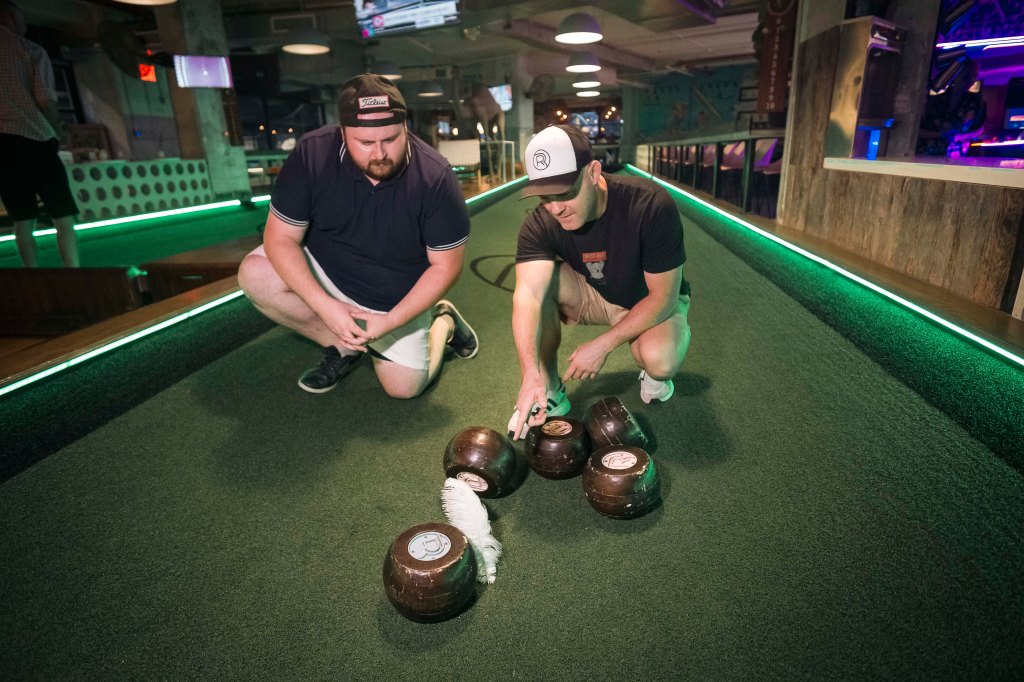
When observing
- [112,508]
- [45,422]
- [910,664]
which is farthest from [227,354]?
[910,664]

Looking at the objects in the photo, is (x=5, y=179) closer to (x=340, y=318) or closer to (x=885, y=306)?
(x=340, y=318)

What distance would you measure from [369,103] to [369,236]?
460mm

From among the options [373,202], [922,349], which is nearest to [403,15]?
[373,202]

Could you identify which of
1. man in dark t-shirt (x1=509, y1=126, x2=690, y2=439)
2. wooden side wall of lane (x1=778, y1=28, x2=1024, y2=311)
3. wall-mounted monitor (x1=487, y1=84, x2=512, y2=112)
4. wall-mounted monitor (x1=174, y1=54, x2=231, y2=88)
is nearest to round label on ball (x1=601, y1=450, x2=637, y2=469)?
man in dark t-shirt (x1=509, y1=126, x2=690, y2=439)

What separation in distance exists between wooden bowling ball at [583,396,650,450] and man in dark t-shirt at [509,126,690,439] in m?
0.13

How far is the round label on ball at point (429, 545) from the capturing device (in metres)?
1.08

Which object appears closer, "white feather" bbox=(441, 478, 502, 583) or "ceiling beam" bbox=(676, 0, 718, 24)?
"white feather" bbox=(441, 478, 502, 583)

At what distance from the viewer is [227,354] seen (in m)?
2.47

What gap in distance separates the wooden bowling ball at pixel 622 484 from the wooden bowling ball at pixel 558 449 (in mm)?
115

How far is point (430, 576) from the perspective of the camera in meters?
1.04

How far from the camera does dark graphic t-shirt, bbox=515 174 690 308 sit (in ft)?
5.46

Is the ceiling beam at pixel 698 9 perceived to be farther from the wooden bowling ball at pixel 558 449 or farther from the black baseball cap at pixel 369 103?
the wooden bowling ball at pixel 558 449

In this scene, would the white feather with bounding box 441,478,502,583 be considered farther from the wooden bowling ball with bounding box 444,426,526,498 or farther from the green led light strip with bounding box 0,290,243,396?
the green led light strip with bounding box 0,290,243,396

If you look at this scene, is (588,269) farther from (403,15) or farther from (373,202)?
(403,15)
